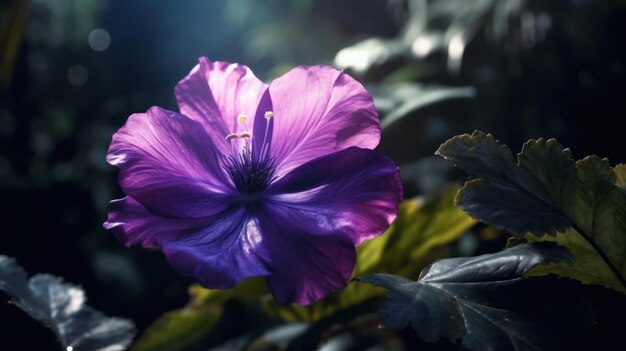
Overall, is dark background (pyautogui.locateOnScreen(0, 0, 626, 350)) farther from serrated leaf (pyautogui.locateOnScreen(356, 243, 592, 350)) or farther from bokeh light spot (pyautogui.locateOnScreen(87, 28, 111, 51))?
serrated leaf (pyautogui.locateOnScreen(356, 243, 592, 350))

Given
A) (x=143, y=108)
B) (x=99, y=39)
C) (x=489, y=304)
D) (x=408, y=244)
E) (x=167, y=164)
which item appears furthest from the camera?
(x=99, y=39)

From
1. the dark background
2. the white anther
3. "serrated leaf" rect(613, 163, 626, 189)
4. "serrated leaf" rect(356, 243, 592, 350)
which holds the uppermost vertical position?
the white anther

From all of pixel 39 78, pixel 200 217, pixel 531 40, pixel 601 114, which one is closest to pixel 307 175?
pixel 200 217

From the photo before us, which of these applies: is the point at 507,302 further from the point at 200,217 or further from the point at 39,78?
the point at 39,78

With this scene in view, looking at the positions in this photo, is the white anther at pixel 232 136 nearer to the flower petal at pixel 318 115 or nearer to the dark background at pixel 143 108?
the flower petal at pixel 318 115

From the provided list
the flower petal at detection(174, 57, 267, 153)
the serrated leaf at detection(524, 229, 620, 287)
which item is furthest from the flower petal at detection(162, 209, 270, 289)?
the serrated leaf at detection(524, 229, 620, 287)

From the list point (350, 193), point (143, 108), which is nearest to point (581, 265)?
point (350, 193)

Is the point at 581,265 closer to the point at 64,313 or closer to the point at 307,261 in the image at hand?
the point at 307,261
